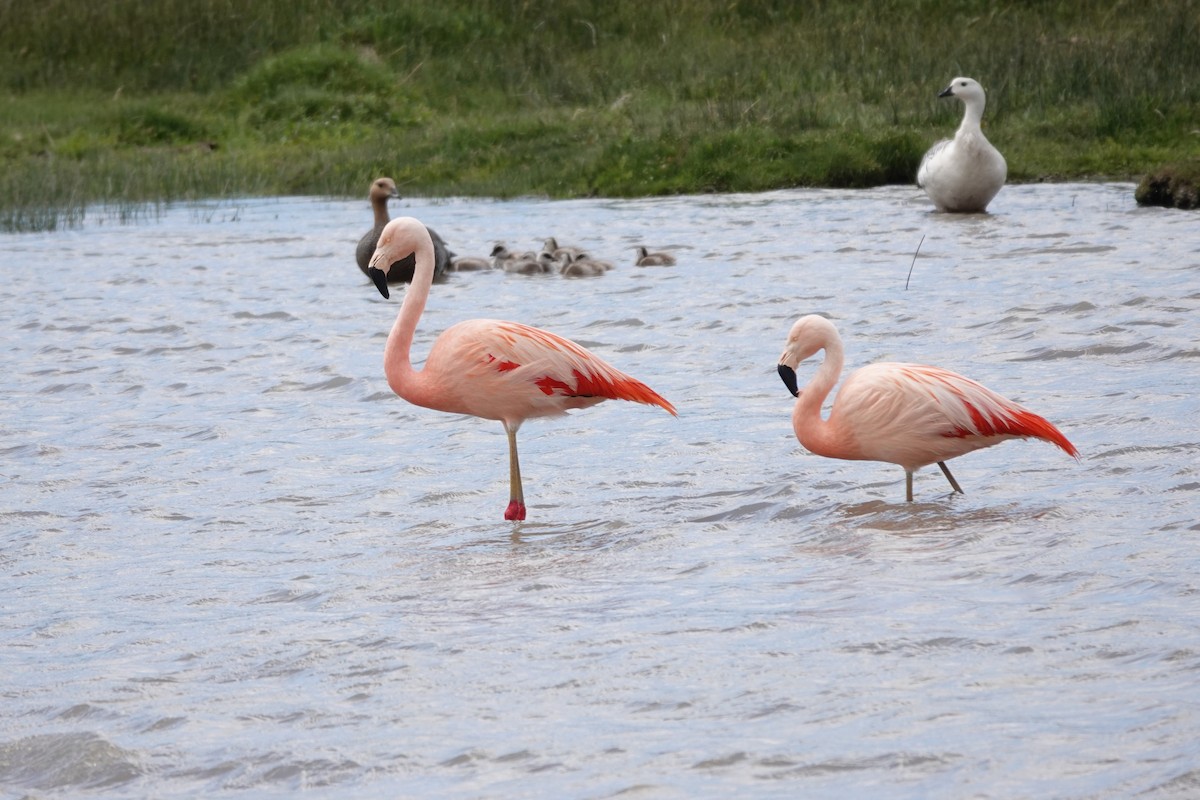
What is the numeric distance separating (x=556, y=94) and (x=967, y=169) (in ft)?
36.1

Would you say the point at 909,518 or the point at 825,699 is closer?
the point at 825,699

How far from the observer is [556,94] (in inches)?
1032

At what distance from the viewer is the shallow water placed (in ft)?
14.5

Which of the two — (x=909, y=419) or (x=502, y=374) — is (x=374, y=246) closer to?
(x=502, y=374)

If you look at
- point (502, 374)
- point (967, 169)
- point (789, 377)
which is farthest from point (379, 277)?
point (967, 169)

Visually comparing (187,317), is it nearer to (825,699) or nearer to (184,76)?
(825,699)

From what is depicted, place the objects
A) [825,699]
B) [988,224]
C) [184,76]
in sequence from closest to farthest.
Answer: [825,699] < [988,224] < [184,76]

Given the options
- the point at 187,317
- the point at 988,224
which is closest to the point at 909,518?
the point at 187,317

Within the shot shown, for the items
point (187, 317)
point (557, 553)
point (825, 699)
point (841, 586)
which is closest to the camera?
point (825, 699)

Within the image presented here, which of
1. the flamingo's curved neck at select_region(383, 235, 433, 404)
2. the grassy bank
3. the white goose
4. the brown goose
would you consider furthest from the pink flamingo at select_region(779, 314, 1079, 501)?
the grassy bank

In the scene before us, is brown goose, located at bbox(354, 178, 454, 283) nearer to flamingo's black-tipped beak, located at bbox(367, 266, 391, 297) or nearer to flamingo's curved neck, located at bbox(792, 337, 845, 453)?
flamingo's black-tipped beak, located at bbox(367, 266, 391, 297)

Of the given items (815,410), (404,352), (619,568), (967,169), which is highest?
(967,169)

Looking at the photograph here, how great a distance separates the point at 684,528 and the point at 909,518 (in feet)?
2.98

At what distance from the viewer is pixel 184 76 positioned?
28.7 metres
